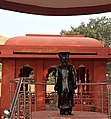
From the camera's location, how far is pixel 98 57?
33.1 ft

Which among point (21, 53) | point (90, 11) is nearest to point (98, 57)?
point (21, 53)

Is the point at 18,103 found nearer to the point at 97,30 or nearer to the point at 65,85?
the point at 65,85

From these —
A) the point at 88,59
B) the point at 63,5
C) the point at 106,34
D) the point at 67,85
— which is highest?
the point at 106,34

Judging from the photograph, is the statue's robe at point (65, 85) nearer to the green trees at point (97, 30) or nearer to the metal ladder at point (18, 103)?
the metal ladder at point (18, 103)

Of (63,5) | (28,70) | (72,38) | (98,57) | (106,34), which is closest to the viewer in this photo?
(63,5)

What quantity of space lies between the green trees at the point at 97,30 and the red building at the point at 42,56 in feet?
46.9

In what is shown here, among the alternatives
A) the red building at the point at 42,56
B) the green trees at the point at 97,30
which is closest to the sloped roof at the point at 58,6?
the red building at the point at 42,56

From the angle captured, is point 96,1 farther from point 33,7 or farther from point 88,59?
point 88,59

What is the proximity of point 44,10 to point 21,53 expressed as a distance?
17.9 ft

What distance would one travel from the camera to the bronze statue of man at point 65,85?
438cm

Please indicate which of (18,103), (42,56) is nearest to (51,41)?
(42,56)

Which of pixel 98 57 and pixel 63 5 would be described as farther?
pixel 98 57

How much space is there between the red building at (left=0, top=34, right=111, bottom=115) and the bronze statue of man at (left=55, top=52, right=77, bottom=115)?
220 inches

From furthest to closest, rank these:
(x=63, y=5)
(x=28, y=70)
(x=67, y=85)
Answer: (x=28, y=70) < (x=63, y=5) < (x=67, y=85)
